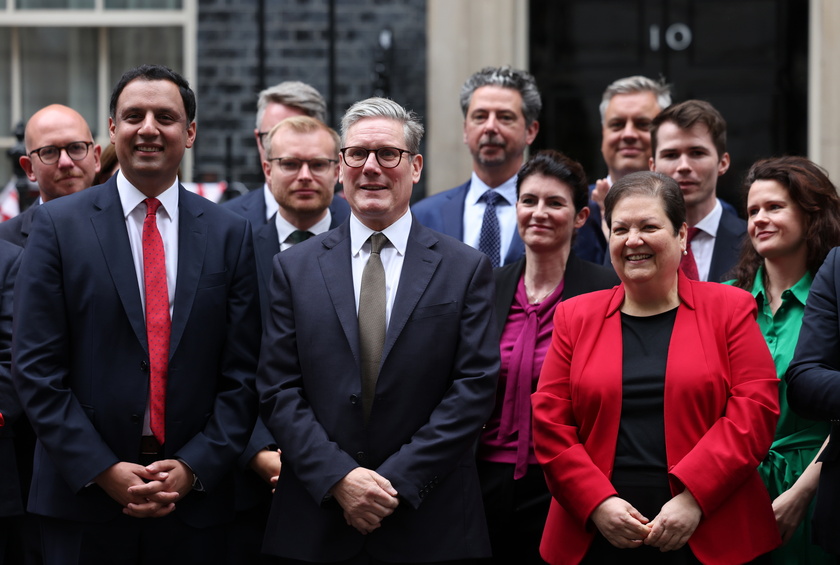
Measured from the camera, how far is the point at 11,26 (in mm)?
7434

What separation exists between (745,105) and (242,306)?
4317 millimetres

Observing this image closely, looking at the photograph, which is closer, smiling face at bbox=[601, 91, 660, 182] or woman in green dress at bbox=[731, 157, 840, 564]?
woman in green dress at bbox=[731, 157, 840, 564]

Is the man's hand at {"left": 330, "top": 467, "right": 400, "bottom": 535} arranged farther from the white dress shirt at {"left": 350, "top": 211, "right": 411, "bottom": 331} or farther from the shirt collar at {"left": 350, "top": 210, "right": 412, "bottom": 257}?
the shirt collar at {"left": 350, "top": 210, "right": 412, "bottom": 257}

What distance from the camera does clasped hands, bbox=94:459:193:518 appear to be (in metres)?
3.33

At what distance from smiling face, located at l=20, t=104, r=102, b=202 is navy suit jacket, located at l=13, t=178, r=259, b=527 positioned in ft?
3.90

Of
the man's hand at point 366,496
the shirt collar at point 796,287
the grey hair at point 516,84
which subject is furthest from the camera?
the grey hair at point 516,84

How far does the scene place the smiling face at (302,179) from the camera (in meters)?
4.55

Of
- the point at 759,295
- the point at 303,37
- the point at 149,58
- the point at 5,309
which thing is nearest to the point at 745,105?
the point at 303,37

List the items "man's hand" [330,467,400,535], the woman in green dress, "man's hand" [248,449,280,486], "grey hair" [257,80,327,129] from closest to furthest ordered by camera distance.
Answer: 1. "man's hand" [330,467,400,535]
2. the woman in green dress
3. "man's hand" [248,449,280,486]
4. "grey hair" [257,80,327,129]

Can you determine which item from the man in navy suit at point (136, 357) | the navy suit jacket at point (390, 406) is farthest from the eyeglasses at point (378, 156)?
the man in navy suit at point (136, 357)

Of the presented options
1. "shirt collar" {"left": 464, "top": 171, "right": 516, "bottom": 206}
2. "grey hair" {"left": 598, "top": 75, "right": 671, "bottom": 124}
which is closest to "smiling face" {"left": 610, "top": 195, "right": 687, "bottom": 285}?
"shirt collar" {"left": 464, "top": 171, "right": 516, "bottom": 206}

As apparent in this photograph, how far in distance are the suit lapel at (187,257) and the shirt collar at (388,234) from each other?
1.54ft

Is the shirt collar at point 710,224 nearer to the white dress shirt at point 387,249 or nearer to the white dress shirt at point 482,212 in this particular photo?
the white dress shirt at point 482,212

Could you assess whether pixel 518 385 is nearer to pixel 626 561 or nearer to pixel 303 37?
pixel 626 561
